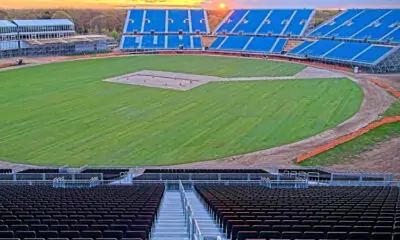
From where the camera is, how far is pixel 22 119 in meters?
35.6

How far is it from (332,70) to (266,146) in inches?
1561

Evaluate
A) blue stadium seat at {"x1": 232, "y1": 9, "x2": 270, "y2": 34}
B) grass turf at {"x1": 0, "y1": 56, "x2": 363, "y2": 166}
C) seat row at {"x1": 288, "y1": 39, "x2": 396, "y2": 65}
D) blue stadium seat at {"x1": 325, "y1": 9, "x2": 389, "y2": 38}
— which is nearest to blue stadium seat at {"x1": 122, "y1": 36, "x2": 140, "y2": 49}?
blue stadium seat at {"x1": 232, "y1": 9, "x2": 270, "y2": 34}

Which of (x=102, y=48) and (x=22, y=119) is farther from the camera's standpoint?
(x=102, y=48)

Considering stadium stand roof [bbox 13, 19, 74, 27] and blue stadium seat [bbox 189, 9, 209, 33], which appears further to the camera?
blue stadium seat [bbox 189, 9, 209, 33]

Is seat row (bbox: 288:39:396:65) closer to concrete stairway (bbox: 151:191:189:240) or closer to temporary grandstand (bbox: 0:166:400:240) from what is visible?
temporary grandstand (bbox: 0:166:400:240)

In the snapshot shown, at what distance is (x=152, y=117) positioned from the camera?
36406 mm

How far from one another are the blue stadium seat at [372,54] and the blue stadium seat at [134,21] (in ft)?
162

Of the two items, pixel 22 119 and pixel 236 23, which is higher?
pixel 236 23

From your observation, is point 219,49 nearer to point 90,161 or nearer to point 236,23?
point 236,23

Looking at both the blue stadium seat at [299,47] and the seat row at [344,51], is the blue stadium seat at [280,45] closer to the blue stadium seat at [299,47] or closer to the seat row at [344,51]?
the blue stadium seat at [299,47]

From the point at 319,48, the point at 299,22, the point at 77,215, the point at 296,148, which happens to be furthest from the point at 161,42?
the point at 77,215

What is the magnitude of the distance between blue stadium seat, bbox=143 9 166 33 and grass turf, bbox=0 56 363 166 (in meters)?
41.5

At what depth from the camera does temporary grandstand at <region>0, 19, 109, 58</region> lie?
265ft

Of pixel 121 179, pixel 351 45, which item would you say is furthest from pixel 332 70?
pixel 121 179
